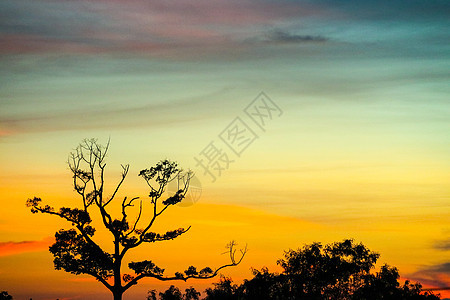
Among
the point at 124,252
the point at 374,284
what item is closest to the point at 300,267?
the point at 374,284

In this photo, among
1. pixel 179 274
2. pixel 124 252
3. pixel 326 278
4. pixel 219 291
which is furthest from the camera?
pixel 219 291

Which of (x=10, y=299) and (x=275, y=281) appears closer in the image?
(x=10, y=299)

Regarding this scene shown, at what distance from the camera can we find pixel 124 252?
4231cm

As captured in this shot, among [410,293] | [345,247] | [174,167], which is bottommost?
[410,293]

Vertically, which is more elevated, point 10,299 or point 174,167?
point 174,167

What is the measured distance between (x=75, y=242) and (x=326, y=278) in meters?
21.4

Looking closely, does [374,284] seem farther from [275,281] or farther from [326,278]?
[275,281]

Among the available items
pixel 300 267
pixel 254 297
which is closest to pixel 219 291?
pixel 254 297

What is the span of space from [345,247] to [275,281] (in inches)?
268

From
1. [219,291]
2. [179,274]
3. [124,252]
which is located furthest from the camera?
[219,291]

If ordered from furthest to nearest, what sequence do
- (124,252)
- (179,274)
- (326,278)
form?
1. (326,278)
2. (179,274)
3. (124,252)

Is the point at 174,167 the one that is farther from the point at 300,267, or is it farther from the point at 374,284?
the point at 374,284

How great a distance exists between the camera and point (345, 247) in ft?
171

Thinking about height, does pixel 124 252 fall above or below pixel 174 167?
below
